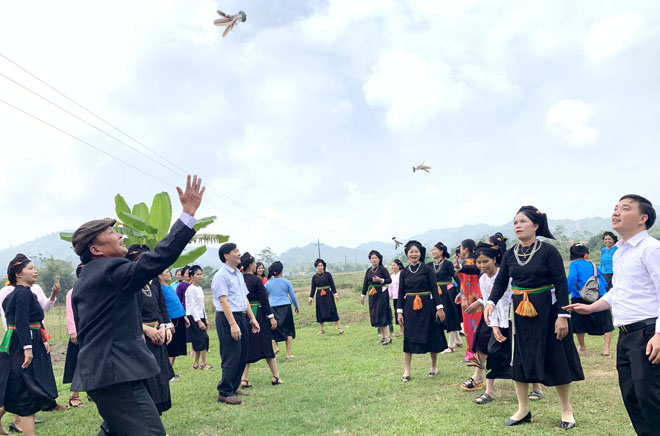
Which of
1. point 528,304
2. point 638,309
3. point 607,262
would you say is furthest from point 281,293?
point 638,309

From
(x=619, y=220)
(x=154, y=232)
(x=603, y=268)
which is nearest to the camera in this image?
(x=619, y=220)

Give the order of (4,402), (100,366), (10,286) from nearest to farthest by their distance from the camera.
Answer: (100,366), (4,402), (10,286)

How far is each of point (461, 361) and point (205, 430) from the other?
4991 millimetres

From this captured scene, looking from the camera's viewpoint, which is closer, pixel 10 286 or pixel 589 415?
pixel 589 415

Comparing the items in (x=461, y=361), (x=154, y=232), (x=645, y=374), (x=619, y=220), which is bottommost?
(x=461, y=361)

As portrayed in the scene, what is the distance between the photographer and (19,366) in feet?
18.0

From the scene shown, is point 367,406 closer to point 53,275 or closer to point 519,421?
point 519,421

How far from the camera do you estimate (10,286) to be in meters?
6.11

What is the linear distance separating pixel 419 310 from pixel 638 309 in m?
4.12

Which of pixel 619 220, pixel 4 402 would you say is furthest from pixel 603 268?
pixel 4 402

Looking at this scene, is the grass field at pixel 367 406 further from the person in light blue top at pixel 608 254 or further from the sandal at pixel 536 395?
the person in light blue top at pixel 608 254

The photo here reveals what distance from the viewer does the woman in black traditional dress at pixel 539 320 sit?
15.6 feet

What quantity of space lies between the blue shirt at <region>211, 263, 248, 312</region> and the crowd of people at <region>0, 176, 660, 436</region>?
0.02 metres

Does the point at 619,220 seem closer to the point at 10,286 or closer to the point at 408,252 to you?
the point at 408,252
